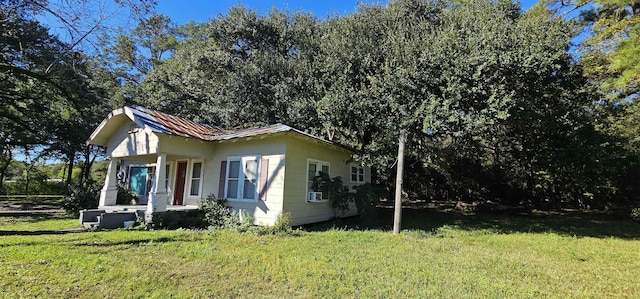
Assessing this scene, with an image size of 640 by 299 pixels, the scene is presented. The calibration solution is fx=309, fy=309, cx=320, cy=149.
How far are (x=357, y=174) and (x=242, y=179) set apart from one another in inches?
215

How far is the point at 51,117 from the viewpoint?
18.3 meters

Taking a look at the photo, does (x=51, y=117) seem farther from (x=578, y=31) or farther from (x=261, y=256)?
(x=578, y=31)

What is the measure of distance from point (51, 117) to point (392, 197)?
2230cm

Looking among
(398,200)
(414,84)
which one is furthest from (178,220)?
(414,84)

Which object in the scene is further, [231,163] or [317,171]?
[317,171]

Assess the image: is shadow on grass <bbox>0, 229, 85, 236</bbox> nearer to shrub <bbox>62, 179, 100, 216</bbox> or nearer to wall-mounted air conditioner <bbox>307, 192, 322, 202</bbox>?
shrub <bbox>62, 179, 100, 216</bbox>

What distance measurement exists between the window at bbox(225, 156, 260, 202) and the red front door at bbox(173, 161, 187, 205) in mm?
2684

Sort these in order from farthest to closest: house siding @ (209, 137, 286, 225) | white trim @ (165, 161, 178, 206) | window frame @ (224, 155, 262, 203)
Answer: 1. white trim @ (165, 161, 178, 206)
2. window frame @ (224, 155, 262, 203)
3. house siding @ (209, 137, 286, 225)

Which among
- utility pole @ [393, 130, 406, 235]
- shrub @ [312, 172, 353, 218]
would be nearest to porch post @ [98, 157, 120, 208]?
shrub @ [312, 172, 353, 218]

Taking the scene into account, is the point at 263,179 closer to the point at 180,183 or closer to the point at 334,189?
the point at 334,189

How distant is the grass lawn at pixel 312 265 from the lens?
4.23m

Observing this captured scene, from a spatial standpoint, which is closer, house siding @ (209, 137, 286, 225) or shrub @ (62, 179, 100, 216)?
house siding @ (209, 137, 286, 225)

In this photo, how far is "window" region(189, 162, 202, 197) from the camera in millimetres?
11414

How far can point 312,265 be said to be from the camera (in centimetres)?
534
